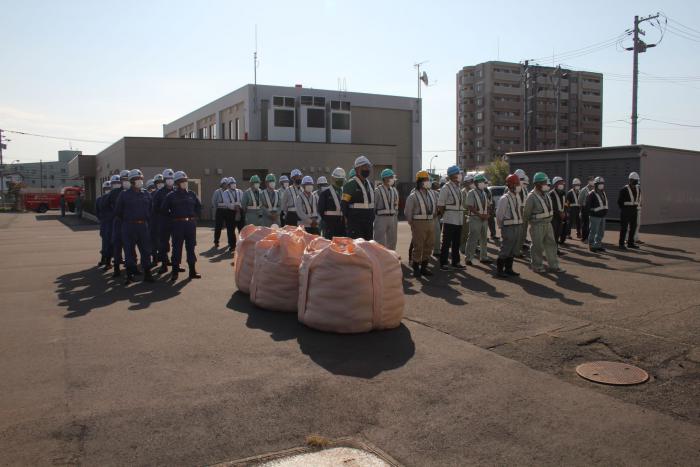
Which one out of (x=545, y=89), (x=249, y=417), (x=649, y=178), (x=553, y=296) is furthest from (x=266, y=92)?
(x=545, y=89)

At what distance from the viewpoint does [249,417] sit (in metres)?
4.25

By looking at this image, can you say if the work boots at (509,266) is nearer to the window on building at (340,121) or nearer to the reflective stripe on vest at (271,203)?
the reflective stripe on vest at (271,203)

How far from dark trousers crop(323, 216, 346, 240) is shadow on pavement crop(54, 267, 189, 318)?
285cm

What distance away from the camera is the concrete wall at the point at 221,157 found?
33.0 m

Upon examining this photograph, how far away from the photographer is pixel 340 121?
42938mm

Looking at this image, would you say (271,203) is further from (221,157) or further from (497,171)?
(497,171)

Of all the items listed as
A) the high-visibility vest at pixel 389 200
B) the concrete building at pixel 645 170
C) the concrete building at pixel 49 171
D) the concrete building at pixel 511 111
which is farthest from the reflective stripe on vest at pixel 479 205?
the concrete building at pixel 49 171

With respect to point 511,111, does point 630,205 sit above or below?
below

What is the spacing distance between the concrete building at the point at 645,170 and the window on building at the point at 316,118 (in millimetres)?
18576

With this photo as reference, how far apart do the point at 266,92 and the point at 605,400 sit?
4117cm

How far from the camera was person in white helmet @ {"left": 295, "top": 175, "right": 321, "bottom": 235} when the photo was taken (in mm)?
12953

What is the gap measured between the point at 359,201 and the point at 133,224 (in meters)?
4.37

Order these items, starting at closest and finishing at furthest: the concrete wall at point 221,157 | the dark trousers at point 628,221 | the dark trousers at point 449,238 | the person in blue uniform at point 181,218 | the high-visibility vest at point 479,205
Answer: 1. the person in blue uniform at point 181,218
2. the dark trousers at point 449,238
3. the high-visibility vest at point 479,205
4. the dark trousers at point 628,221
5. the concrete wall at point 221,157

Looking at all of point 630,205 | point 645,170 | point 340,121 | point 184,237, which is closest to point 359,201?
point 184,237
